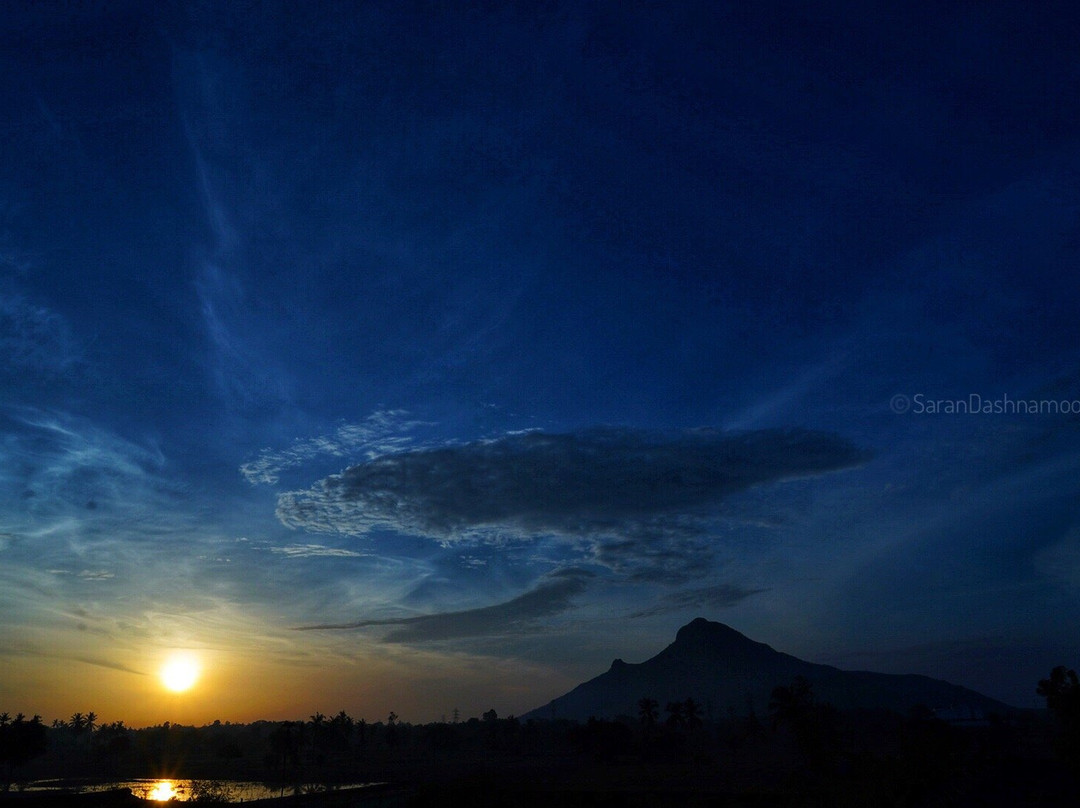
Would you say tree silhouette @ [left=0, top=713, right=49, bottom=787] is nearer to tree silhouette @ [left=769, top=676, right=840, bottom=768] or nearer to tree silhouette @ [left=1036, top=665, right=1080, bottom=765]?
tree silhouette @ [left=769, top=676, right=840, bottom=768]

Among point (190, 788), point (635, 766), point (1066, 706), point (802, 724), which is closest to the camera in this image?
point (1066, 706)

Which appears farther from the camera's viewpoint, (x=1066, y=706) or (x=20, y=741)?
(x=20, y=741)

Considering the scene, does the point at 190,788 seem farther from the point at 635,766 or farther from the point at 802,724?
the point at 802,724

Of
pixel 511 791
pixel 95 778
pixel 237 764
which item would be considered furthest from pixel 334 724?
pixel 511 791

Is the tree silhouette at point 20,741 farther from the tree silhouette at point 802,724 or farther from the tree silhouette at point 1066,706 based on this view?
the tree silhouette at point 1066,706

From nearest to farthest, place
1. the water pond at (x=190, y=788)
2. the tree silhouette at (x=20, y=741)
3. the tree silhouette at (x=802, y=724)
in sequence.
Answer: the tree silhouette at (x=802, y=724), the water pond at (x=190, y=788), the tree silhouette at (x=20, y=741)

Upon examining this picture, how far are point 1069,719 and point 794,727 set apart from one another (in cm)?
2859

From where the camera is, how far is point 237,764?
477 ft

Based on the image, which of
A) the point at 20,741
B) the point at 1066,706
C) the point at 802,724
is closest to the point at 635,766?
the point at 802,724

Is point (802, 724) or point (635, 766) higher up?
point (802, 724)

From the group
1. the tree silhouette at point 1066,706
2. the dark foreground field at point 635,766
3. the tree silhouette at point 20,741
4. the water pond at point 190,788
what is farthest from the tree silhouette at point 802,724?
the tree silhouette at point 20,741

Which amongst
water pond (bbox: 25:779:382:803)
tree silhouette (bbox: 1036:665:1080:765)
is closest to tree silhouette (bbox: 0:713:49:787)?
water pond (bbox: 25:779:382:803)

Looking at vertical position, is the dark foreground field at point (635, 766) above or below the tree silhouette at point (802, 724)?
below

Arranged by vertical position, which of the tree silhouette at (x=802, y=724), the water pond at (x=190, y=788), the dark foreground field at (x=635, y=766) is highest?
the tree silhouette at (x=802, y=724)
